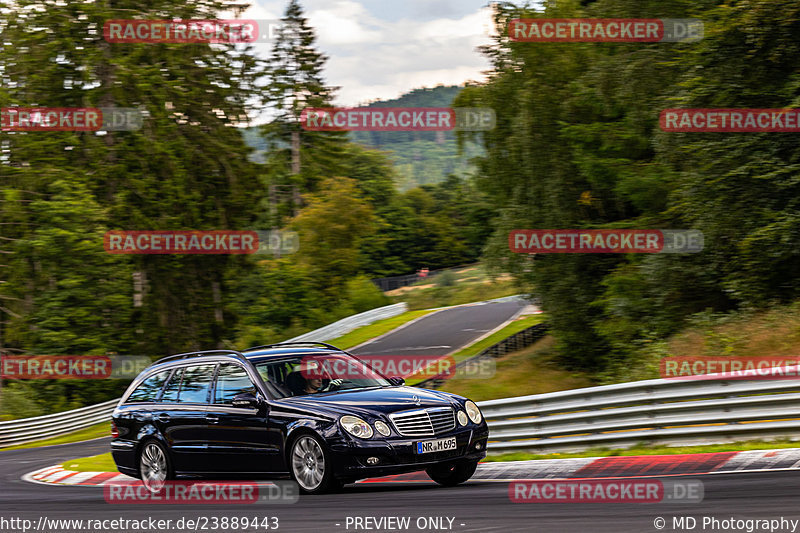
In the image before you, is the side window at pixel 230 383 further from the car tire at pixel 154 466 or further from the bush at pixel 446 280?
the bush at pixel 446 280

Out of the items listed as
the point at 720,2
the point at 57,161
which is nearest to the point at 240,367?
the point at 720,2

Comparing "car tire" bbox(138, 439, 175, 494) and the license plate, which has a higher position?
the license plate

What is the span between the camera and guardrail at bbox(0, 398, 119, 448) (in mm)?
30464

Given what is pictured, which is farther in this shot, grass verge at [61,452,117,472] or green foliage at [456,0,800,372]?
green foliage at [456,0,800,372]

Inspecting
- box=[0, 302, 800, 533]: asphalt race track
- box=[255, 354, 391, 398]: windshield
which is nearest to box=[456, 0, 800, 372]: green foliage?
box=[255, 354, 391, 398]: windshield

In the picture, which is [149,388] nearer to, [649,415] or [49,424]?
[649,415]

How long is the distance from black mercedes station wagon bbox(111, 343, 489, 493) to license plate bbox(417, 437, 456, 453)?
0.03 feet

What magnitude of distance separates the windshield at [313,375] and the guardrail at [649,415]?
8.68ft

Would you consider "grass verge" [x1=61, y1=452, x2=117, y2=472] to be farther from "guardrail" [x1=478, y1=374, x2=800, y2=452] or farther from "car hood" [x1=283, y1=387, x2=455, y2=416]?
"car hood" [x1=283, y1=387, x2=455, y2=416]

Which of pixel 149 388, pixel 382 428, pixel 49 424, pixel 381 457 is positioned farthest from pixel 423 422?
pixel 49 424

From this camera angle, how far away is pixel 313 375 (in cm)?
1041

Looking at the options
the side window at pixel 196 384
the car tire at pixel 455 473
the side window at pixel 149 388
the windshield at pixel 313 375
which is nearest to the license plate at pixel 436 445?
the car tire at pixel 455 473

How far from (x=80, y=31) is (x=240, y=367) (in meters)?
35.3

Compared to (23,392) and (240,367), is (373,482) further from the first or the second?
(23,392)
